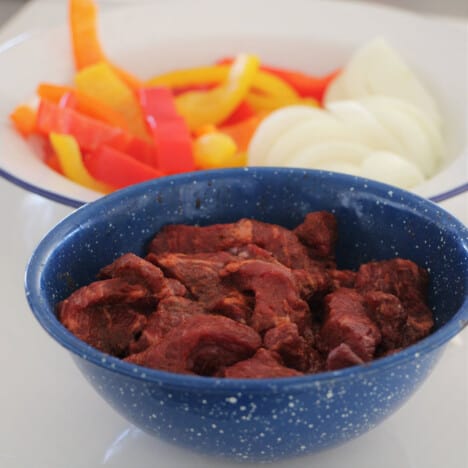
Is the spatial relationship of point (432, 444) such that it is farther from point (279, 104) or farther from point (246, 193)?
point (279, 104)

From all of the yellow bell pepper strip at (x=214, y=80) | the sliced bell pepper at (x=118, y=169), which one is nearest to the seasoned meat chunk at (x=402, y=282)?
the sliced bell pepper at (x=118, y=169)

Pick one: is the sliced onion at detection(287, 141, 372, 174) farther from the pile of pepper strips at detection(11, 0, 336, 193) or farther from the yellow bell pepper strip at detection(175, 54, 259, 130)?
the yellow bell pepper strip at detection(175, 54, 259, 130)

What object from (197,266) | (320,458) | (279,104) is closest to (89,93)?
(279,104)

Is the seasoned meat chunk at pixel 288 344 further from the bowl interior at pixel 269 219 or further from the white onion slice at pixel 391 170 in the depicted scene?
the white onion slice at pixel 391 170

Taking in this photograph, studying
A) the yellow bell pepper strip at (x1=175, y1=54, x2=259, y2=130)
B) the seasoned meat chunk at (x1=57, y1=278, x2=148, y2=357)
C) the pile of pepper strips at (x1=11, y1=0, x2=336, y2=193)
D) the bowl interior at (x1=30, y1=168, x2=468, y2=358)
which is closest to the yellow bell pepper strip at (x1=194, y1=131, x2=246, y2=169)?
the pile of pepper strips at (x1=11, y1=0, x2=336, y2=193)

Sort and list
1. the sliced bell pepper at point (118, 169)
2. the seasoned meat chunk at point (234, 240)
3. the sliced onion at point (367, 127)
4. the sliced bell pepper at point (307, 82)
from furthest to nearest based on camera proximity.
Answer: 1. the sliced bell pepper at point (307, 82)
2. the sliced onion at point (367, 127)
3. the sliced bell pepper at point (118, 169)
4. the seasoned meat chunk at point (234, 240)
